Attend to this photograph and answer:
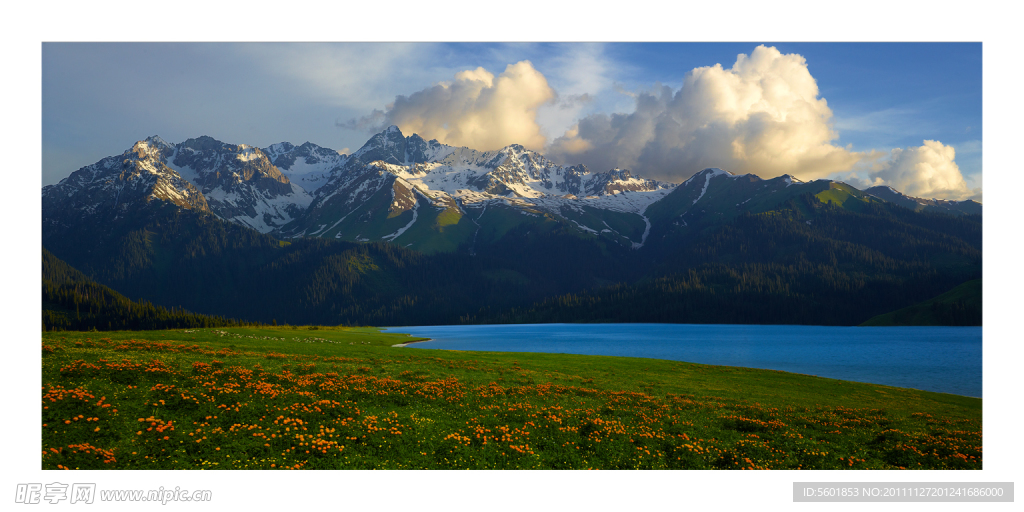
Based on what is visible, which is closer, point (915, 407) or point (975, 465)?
point (975, 465)

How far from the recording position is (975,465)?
22.9 meters

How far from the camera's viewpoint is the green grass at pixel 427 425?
19.2m

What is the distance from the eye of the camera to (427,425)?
917 inches

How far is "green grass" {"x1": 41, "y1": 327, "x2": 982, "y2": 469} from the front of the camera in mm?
19234
